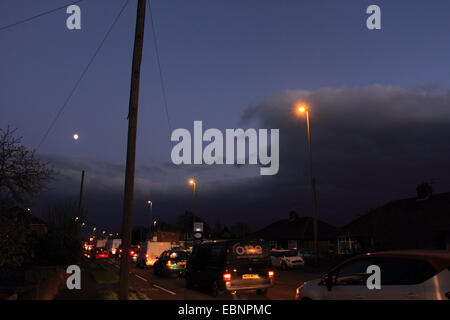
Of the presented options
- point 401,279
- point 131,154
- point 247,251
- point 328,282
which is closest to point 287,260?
point 247,251

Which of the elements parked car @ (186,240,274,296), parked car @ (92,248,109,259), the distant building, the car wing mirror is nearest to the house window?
parked car @ (92,248,109,259)

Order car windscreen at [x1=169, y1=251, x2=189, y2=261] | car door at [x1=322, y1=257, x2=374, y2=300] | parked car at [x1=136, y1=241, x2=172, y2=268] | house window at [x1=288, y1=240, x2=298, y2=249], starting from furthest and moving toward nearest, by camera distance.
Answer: house window at [x1=288, y1=240, x2=298, y2=249], parked car at [x1=136, y1=241, x2=172, y2=268], car windscreen at [x1=169, y1=251, x2=189, y2=261], car door at [x1=322, y1=257, x2=374, y2=300]

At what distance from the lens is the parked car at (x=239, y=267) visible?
1338cm

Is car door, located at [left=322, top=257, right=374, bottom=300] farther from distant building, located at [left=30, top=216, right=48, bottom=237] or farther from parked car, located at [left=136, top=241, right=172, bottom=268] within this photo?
parked car, located at [left=136, top=241, right=172, bottom=268]

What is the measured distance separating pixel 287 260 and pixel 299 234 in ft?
85.5

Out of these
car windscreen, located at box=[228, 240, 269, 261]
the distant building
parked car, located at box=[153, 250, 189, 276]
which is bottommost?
parked car, located at box=[153, 250, 189, 276]

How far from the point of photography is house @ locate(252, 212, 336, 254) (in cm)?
5584

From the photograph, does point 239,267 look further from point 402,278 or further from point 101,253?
point 101,253

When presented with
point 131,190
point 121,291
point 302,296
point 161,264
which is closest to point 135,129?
point 131,190

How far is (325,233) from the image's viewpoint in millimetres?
58312

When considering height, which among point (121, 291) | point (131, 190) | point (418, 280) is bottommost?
point (121, 291)

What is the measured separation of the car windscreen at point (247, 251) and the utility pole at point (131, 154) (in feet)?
17.8
